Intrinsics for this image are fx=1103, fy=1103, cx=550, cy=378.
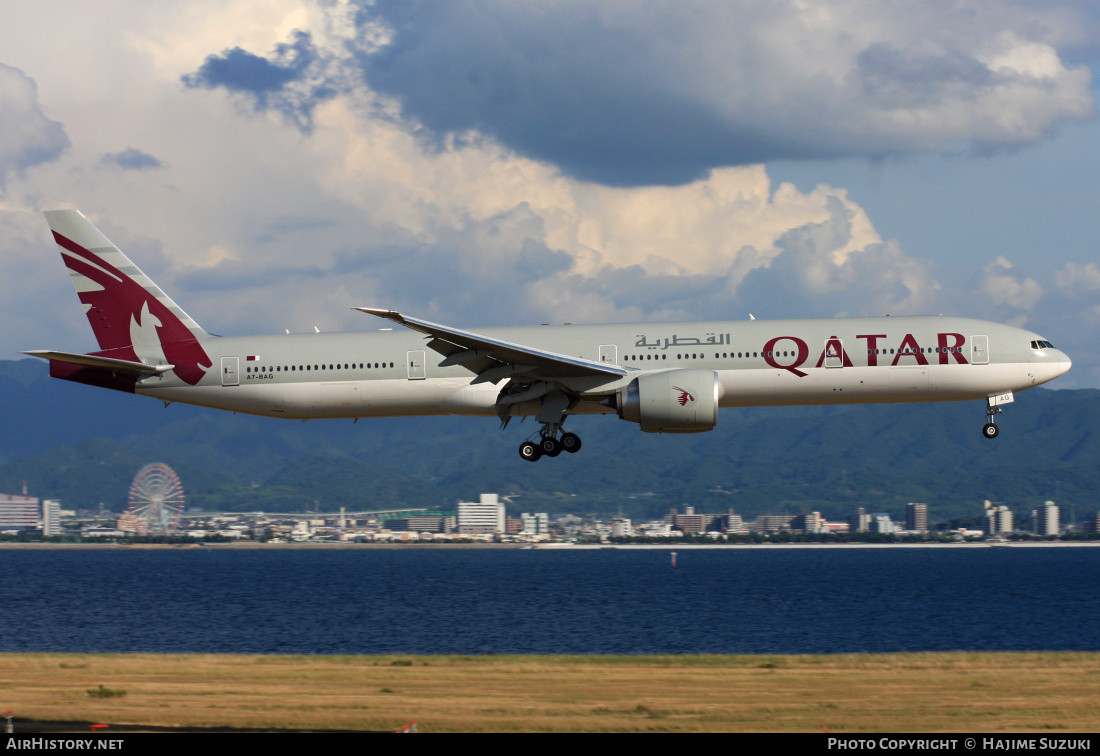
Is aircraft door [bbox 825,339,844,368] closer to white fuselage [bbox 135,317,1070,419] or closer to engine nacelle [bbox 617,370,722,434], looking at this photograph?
white fuselage [bbox 135,317,1070,419]

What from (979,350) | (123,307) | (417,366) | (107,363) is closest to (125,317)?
(123,307)

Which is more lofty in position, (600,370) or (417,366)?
(417,366)

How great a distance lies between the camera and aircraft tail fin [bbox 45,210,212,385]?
128 feet

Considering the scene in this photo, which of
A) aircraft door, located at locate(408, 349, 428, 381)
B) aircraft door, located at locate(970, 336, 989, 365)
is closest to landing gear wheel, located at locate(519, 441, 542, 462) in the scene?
aircraft door, located at locate(408, 349, 428, 381)

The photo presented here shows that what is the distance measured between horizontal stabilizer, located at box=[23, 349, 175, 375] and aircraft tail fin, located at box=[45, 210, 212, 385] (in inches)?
28.0

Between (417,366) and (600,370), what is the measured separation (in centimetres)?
661

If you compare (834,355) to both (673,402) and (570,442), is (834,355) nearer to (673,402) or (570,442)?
(673,402)

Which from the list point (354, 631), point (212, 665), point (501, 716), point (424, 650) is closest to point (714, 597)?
point (354, 631)

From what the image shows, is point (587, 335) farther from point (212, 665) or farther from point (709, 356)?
point (212, 665)

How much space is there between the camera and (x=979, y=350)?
1382 inches

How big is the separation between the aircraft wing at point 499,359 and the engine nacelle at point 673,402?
1.04 metres

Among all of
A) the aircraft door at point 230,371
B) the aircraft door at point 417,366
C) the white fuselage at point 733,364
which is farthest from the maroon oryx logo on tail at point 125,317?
the aircraft door at point 417,366

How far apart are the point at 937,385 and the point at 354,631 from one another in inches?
2805

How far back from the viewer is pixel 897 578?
18875 centimetres
